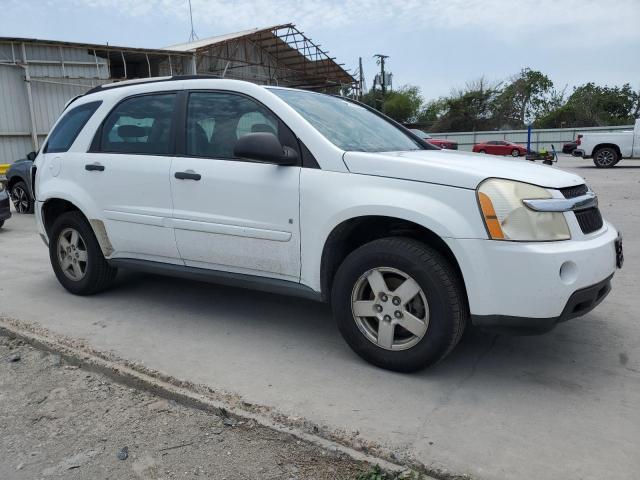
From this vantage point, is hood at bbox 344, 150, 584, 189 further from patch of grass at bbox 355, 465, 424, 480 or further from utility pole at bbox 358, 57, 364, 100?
utility pole at bbox 358, 57, 364, 100

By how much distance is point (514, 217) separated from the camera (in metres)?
2.84

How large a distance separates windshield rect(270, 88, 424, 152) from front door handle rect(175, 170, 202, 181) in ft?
2.61

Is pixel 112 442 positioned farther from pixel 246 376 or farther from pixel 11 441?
pixel 246 376

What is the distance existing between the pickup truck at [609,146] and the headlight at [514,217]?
728 inches

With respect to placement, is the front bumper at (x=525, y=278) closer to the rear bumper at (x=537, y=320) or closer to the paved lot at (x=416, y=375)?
the rear bumper at (x=537, y=320)

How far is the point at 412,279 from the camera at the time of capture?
3.04m

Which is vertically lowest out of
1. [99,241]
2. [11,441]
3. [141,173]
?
[11,441]

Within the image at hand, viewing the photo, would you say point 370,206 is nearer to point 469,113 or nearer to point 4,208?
point 4,208

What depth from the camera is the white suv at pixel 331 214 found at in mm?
2871

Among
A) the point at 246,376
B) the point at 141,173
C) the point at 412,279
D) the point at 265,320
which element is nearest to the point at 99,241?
the point at 141,173

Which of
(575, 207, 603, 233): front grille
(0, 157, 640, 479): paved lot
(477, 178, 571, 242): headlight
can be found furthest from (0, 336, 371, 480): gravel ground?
(575, 207, 603, 233): front grille

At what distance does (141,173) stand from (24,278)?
2.43 metres

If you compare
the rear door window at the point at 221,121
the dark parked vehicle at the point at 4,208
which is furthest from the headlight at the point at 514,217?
the dark parked vehicle at the point at 4,208

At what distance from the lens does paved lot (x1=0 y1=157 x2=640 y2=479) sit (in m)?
2.48
